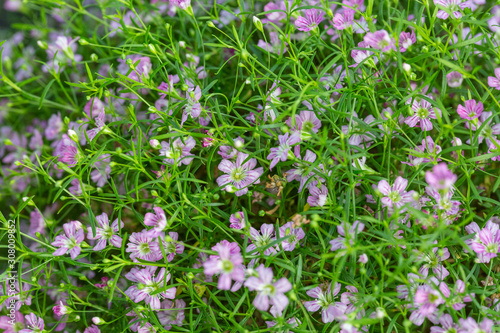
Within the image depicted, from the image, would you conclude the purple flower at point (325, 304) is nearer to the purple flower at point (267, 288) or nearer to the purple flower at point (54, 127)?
the purple flower at point (267, 288)

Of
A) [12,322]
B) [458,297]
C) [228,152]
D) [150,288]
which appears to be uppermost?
[228,152]

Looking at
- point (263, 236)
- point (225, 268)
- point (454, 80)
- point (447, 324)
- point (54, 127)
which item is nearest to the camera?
point (225, 268)

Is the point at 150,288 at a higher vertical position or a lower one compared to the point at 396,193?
lower

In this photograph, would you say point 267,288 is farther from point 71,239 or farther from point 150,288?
point 71,239

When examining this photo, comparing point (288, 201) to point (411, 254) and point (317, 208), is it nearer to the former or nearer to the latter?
point (317, 208)

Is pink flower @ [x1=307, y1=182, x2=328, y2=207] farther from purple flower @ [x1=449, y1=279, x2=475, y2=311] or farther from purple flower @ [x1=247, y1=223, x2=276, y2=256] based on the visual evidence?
purple flower @ [x1=449, y1=279, x2=475, y2=311]

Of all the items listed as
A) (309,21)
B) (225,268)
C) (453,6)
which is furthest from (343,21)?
(225,268)

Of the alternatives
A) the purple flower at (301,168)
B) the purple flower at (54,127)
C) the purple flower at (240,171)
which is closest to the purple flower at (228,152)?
the purple flower at (240,171)
